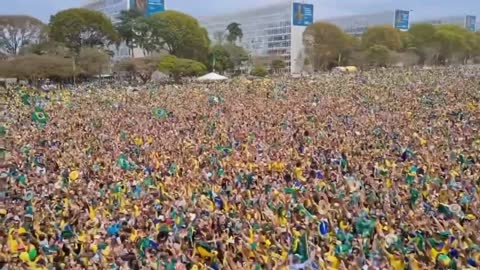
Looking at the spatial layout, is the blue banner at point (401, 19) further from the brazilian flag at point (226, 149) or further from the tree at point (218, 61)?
the brazilian flag at point (226, 149)

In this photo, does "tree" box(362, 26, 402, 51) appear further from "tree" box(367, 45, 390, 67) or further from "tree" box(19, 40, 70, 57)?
"tree" box(19, 40, 70, 57)

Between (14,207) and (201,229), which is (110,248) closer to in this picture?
(201,229)

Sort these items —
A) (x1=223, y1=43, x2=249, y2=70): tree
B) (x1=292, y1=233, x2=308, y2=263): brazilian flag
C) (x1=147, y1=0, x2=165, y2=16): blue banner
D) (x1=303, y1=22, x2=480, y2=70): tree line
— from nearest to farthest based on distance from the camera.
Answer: (x1=292, y1=233, x2=308, y2=263): brazilian flag < (x1=303, y1=22, x2=480, y2=70): tree line < (x1=223, y1=43, x2=249, y2=70): tree < (x1=147, y1=0, x2=165, y2=16): blue banner

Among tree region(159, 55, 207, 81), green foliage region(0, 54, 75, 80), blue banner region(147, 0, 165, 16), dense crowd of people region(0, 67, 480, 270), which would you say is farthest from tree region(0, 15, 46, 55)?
dense crowd of people region(0, 67, 480, 270)

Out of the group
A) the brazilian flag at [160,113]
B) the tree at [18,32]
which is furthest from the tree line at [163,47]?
the brazilian flag at [160,113]

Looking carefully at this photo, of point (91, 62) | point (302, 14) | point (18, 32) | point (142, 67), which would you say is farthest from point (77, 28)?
point (302, 14)

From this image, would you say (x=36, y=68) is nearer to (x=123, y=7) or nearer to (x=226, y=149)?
(x=226, y=149)

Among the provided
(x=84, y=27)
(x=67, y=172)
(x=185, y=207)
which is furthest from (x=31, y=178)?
(x=84, y=27)
